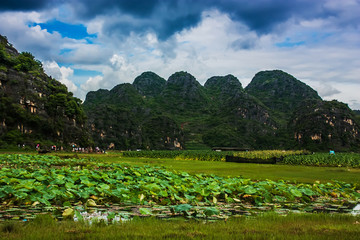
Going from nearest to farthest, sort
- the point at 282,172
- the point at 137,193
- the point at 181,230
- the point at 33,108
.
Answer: the point at 181,230, the point at 137,193, the point at 282,172, the point at 33,108

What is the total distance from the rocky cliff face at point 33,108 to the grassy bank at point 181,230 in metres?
54.4

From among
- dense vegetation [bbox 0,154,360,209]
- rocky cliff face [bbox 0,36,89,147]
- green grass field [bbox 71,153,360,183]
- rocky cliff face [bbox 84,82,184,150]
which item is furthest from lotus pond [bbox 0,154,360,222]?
rocky cliff face [bbox 84,82,184,150]

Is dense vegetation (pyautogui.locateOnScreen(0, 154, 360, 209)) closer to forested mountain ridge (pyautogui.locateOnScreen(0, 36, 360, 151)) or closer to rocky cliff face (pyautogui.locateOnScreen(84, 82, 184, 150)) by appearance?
forested mountain ridge (pyautogui.locateOnScreen(0, 36, 360, 151))

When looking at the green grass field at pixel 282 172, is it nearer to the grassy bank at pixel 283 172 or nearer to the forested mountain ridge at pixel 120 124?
the grassy bank at pixel 283 172

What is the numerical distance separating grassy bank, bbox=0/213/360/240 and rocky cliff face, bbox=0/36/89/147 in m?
54.4

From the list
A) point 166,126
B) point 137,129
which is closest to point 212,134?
point 166,126

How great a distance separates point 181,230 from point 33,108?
2660 inches

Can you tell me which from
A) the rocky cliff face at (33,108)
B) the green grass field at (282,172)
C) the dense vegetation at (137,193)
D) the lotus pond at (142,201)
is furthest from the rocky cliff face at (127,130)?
the lotus pond at (142,201)

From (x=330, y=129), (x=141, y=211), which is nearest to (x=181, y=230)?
(x=141, y=211)

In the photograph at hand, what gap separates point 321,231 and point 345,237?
0.39 m

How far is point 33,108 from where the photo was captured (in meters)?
62.9

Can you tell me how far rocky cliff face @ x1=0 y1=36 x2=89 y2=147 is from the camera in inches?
2248

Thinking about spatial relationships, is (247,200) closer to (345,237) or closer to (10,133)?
(345,237)

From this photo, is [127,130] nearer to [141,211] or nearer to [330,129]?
[330,129]
